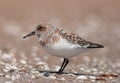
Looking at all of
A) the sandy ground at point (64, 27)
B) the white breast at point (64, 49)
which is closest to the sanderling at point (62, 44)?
the white breast at point (64, 49)

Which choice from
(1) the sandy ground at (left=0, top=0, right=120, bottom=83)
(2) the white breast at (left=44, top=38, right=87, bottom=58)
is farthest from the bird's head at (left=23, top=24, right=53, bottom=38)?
(1) the sandy ground at (left=0, top=0, right=120, bottom=83)

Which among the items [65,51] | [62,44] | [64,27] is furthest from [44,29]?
[64,27]

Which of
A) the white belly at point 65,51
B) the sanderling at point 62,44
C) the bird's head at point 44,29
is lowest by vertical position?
the white belly at point 65,51

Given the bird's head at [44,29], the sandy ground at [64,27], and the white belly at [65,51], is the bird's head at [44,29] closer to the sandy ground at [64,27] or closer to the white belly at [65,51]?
the white belly at [65,51]

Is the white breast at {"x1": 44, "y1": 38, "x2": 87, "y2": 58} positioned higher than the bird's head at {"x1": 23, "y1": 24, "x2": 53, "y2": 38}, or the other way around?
the bird's head at {"x1": 23, "y1": 24, "x2": 53, "y2": 38}

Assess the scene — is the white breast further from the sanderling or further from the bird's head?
the bird's head

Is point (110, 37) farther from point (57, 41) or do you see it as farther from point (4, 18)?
point (57, 41)

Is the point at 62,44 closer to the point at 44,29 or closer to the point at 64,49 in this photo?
the point at 64,49

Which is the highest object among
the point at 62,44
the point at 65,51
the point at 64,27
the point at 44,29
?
the point at 64,27

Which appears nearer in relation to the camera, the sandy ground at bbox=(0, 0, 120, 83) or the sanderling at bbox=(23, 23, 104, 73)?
the sanderling at bbox=(23, 23, 104, 73)
